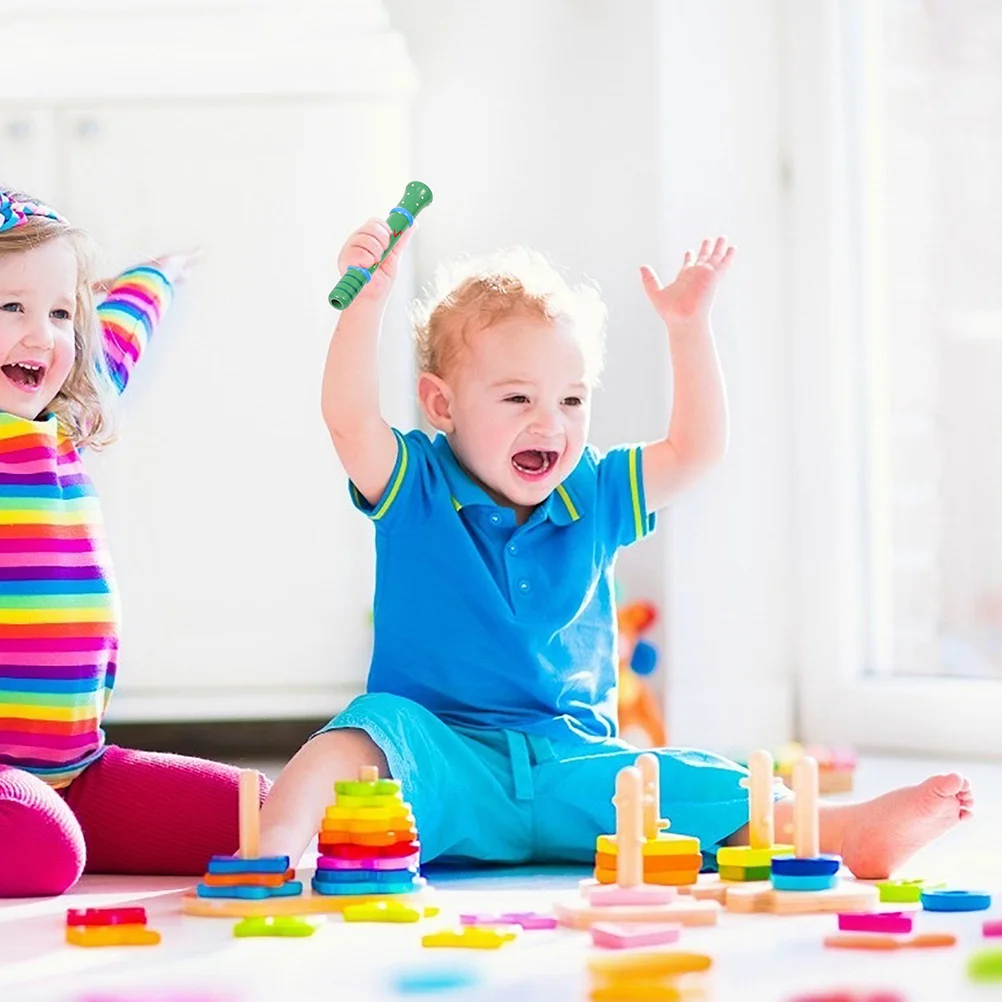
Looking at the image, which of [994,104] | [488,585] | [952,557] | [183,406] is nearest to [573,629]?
[488,585]

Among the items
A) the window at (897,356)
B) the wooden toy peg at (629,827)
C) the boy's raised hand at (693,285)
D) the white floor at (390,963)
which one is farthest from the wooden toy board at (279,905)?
the window at (897,356)

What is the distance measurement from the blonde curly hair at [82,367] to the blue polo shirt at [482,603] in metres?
0.22

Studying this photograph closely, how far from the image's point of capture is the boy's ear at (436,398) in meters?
1.39

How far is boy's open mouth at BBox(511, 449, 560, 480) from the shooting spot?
1.35 metres

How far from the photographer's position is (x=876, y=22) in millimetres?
2098

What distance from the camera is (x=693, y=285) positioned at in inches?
54.8

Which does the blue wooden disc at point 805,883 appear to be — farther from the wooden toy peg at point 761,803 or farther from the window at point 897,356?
the window at point 897,356

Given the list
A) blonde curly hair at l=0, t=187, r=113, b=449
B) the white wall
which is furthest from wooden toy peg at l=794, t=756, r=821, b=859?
the white wall

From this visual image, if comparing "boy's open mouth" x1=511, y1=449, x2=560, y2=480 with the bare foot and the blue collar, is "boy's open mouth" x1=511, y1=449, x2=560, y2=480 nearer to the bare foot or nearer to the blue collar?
the blue collar

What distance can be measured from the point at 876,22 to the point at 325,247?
0.73 m

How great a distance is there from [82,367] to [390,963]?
680mm

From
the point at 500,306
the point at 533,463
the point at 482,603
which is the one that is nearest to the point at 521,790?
the point at 482,603

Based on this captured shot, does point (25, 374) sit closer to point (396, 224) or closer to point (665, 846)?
point (396, 224)

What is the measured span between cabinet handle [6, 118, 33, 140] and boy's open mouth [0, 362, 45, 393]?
611 millimetres
